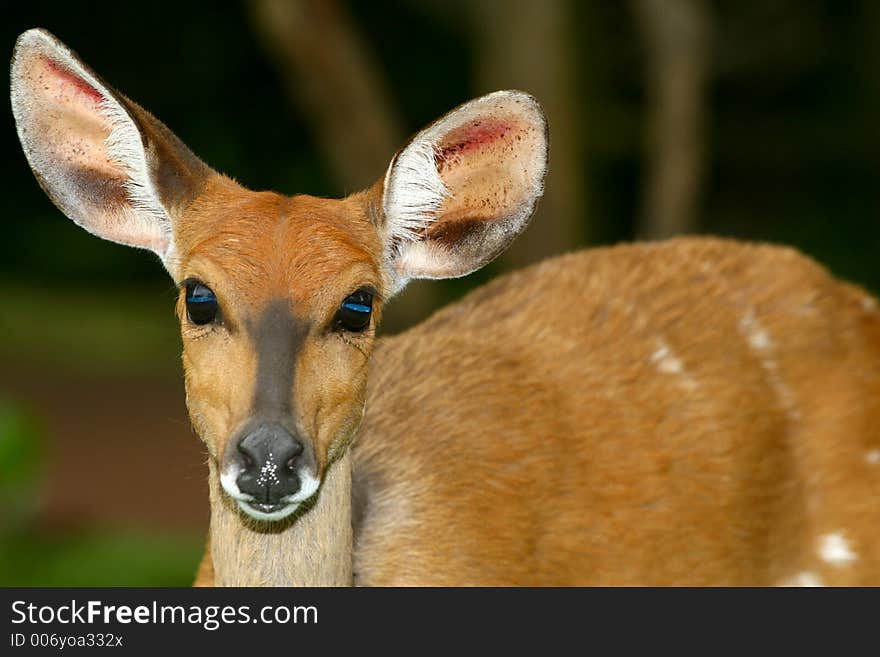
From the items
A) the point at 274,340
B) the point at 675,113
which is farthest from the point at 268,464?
the point at 675,113

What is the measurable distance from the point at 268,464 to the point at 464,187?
1297 millimetres

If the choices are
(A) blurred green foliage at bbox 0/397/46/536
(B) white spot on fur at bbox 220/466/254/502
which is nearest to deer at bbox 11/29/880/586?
(B) white spot on fur at bbox 220/466/254/502

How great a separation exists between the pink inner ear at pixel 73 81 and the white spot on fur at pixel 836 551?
10.3ft

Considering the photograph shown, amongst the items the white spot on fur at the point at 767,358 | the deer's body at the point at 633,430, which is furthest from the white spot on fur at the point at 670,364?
the white spot on fur at the point at 767,358

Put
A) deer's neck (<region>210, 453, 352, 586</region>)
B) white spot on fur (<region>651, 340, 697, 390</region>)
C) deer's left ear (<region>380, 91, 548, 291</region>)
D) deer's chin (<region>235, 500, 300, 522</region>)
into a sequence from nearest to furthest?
1. deer's chin (<region>235, 500, 300, 522</region>)
2. deer's neck (<region>210, 453, 352, 586</region>)
3. deer's left ear (<region>380, 91, 548, 291</region>)
4. white spot on fur (<region>651, 340, 697, 390</region>)

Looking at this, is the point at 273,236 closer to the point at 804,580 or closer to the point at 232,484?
the point at 232,484

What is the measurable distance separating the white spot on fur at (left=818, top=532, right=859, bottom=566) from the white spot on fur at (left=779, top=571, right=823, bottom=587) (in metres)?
0.08

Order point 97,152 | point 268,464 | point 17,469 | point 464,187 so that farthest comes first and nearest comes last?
1. point 17,469
2. point 464,187
3. point 97,152
4. point 268,464

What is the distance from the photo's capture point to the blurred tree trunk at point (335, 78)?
10516mm

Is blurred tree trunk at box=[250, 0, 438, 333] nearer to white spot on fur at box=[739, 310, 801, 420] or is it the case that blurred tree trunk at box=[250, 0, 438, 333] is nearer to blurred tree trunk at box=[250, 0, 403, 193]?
blurred tree trunk at box=[250, 0, 403, 193]

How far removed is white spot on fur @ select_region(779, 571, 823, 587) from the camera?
5551mm

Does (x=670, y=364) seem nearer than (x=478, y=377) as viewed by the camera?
No

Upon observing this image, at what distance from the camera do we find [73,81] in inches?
177

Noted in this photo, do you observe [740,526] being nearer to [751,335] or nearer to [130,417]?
[751,335]
